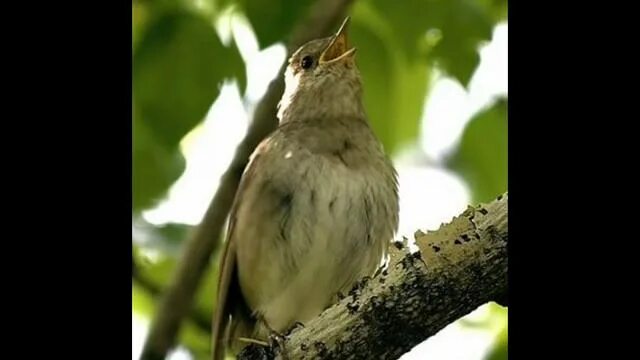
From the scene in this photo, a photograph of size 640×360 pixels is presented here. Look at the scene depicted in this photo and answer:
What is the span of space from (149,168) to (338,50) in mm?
1185

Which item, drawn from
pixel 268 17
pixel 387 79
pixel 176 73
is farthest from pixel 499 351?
pixel 176 73

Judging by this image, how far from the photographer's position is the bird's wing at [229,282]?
4.78 m

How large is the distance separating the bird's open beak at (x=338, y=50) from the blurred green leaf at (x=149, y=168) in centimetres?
95

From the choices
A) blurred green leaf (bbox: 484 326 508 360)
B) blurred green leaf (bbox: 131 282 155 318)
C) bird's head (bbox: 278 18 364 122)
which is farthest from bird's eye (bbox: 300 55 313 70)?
blurred green leaf (bbox: 484 326 508 360)

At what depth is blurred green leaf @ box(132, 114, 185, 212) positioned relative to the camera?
4793mm

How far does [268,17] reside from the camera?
440 cm

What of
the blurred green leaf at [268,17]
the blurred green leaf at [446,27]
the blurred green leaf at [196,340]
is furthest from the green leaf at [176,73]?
the blurred green leaf at [196,340]

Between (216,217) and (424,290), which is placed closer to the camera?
(424,290)

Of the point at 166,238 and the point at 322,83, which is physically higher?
the point at 322,83

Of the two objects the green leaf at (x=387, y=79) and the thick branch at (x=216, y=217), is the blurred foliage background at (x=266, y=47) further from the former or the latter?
the thick branch at (x=216, y=217)

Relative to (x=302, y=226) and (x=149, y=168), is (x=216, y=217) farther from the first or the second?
(x=302, y=226)
